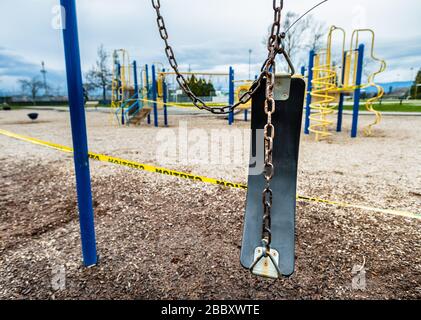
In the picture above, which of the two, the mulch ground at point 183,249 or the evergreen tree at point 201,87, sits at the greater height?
the evergreen tree at point 201,87

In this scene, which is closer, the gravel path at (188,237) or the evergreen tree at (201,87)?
the gravel path at (188,237)

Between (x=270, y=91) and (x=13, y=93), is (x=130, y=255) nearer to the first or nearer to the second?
(x=270, y=91)

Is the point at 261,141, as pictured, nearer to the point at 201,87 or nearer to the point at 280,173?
the point at 280,173

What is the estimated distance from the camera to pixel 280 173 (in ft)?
6.07

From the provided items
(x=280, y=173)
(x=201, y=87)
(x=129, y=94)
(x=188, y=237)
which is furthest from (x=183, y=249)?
(x=201, y=87)

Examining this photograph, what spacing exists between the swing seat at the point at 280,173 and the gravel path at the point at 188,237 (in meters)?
0.27

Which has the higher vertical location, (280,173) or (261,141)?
(261,141)

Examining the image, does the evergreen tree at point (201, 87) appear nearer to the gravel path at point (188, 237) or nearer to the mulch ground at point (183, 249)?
the gravel path at point (188, 237)

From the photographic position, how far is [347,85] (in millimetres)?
7164

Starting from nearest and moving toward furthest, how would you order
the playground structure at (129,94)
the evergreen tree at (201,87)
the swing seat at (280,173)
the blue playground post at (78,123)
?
the blue playground post at (78,123)
the swing seat at (280,173)
the playground structure at (129,94)
the evergreen tree at (201,87)

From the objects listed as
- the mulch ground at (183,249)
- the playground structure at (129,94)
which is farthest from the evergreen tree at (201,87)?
the mulch ground at (183,249)

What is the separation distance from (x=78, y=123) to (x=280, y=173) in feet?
4.22

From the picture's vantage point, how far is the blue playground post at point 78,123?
151 centimetres

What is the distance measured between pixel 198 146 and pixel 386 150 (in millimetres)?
3826
